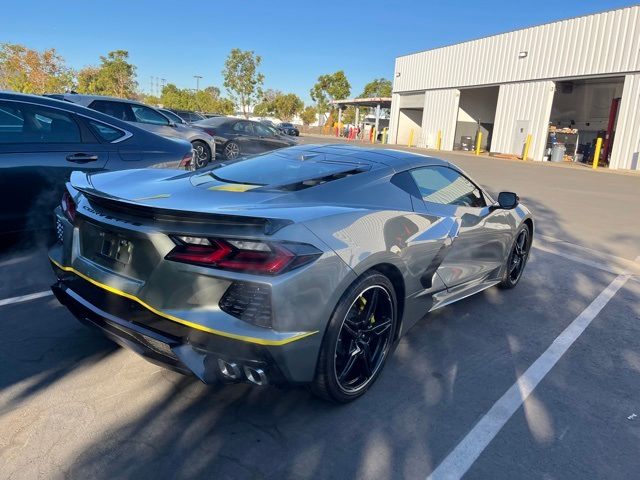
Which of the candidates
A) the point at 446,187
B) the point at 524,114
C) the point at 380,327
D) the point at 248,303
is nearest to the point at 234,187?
the point at 248,303

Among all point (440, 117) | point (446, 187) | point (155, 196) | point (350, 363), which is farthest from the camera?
point (440, 117)

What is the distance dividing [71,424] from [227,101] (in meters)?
71.5

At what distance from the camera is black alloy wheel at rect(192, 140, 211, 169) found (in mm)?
11234

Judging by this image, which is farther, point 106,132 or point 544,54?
point 544,54

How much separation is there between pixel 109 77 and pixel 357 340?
59619 mm

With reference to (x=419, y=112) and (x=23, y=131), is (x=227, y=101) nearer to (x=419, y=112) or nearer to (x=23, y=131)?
(x=419, y=112)

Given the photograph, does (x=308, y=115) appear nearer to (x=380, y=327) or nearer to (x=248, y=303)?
(x=380, y=327)

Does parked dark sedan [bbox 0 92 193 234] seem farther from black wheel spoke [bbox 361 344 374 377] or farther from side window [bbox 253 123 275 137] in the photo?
side window [bbox 253 123 275 137]

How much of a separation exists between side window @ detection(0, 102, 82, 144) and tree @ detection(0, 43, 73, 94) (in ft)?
132

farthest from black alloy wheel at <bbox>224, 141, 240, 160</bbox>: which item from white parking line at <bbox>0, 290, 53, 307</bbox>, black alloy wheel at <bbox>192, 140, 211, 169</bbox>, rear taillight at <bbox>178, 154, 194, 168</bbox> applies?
white parking line at <bbox>0, 290, 53, 307</bbox>

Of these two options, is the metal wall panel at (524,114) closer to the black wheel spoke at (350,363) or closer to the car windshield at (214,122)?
the car windshield at (214,122)

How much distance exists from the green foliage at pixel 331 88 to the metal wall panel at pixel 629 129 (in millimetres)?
46105

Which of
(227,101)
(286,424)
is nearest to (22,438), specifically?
(286,424)

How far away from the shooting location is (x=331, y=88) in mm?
67062
